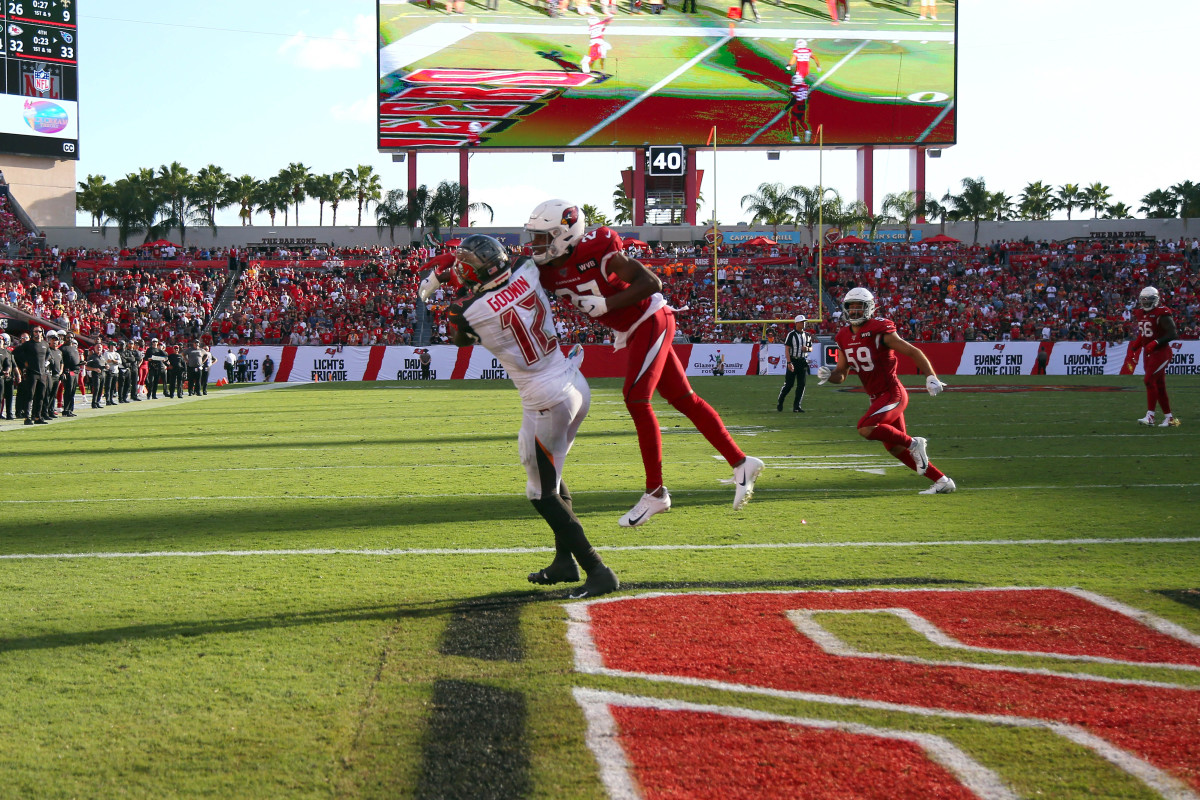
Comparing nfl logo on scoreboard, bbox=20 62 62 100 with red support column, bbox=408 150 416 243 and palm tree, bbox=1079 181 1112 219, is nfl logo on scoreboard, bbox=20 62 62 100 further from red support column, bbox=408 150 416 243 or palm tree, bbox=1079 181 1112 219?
palm tree, bbox=1079 181 1112 219

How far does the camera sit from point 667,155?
48.9m

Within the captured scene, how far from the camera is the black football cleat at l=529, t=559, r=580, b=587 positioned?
6039 mm

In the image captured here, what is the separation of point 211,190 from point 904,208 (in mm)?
47667

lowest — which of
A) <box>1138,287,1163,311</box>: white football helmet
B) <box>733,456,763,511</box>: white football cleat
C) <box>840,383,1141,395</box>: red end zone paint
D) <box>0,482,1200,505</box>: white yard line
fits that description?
<box>0,482,1200,505</box>: white yard line

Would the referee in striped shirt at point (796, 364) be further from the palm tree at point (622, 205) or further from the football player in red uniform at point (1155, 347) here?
the palm tree at point (622, 205)

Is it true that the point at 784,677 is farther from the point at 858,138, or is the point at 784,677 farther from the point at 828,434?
the point at 858,138

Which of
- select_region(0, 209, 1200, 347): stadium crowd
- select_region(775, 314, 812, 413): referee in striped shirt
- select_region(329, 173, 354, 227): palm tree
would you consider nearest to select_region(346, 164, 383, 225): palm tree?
select_region(329, 173, 354, 227): palm tree

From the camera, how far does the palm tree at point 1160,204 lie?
6569 cm

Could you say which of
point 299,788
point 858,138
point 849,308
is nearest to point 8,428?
point 849,308

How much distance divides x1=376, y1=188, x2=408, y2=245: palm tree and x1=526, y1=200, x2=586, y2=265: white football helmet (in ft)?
167

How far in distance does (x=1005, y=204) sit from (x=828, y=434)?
5484 cm

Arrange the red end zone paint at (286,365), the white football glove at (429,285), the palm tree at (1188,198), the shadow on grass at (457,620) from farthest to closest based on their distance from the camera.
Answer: the palm tree at (1188,198) → the red end zone paint at (286,365) → the white football glove at (429,285) → the shadow on grass at (457,620)

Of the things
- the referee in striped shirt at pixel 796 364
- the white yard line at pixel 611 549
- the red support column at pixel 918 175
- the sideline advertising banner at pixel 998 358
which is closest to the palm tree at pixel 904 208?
the red support column at pixel 918 175

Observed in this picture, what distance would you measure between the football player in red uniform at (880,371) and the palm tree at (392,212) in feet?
156
